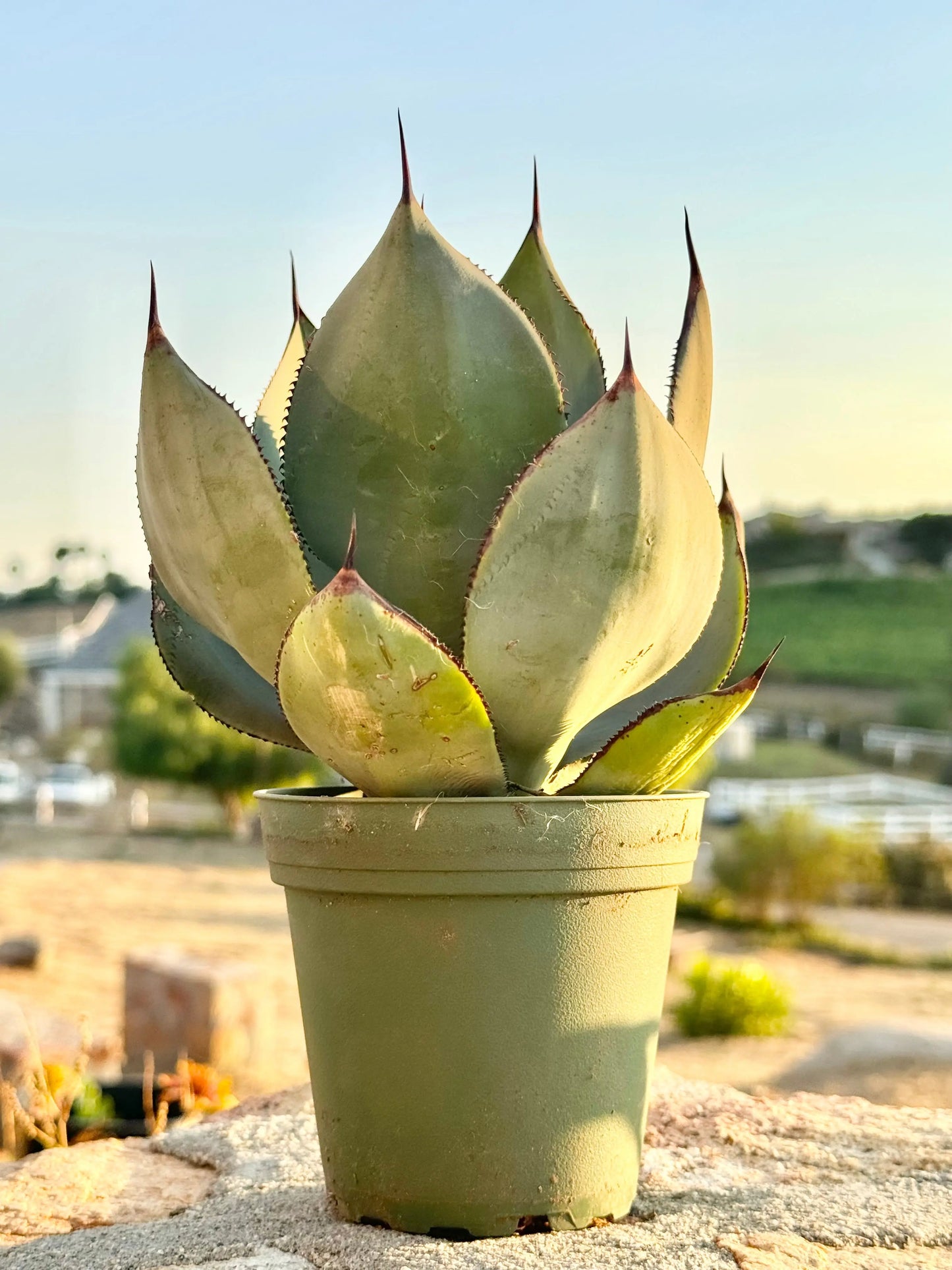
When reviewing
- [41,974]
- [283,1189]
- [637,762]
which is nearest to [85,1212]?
[283,1189]

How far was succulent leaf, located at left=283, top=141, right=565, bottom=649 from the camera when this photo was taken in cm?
165

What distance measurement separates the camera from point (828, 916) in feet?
54.2

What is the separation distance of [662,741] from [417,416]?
51 cm

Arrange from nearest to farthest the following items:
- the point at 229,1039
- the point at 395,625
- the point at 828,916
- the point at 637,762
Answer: the point at 395,625 < the point at 637,762 < the point at 229,1039 < the point at 828,916

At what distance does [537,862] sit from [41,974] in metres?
8.72

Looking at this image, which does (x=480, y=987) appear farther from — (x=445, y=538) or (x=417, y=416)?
(x=417, y=416)

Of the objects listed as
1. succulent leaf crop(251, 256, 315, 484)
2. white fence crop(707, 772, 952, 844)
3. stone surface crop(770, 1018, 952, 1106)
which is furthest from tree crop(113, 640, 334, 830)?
succulent leaf crop(251, 256, 315, 484)

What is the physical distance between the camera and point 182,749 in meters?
22.3

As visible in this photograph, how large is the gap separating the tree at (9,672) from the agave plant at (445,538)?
42477 mm

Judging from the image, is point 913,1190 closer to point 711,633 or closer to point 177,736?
point 711,633

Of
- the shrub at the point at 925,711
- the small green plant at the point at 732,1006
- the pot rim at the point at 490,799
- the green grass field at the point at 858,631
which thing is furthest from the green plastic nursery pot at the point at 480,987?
the shrub at the point at 925,711

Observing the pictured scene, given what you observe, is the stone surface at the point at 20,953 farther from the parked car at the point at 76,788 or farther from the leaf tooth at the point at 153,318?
the parked car at the point at 76,788

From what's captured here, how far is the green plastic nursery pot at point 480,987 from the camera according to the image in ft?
5.28

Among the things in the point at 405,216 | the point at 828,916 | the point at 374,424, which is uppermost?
the point at 405,216
